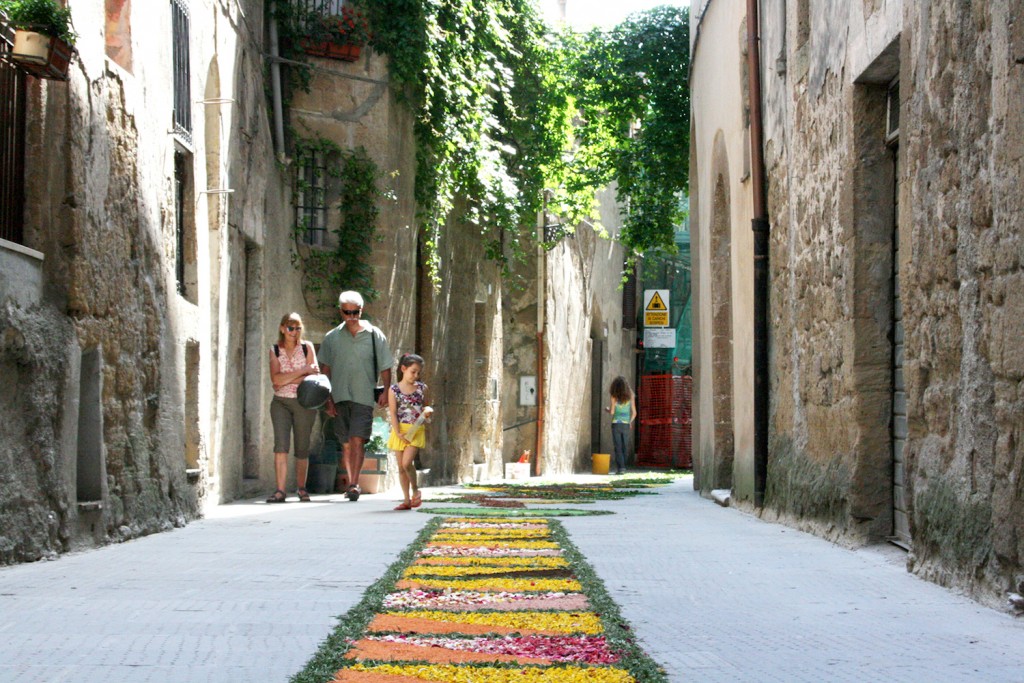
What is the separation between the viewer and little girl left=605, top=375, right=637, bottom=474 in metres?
24.9

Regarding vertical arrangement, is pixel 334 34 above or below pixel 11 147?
above

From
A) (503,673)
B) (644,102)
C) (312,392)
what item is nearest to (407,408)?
(312,392)

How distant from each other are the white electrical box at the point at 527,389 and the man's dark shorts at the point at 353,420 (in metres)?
11.0

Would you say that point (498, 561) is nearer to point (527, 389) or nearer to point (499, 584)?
point (499, 584)

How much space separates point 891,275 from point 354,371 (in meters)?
5.45

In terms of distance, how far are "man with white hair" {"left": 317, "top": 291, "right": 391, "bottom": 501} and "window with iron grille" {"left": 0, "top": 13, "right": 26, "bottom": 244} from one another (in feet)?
16.9

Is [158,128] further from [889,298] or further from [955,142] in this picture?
[955,142]

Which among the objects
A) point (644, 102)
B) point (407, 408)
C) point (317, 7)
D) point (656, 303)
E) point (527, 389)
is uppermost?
point (644, 102)

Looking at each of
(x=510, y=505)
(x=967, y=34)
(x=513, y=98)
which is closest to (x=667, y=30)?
(x=513, y=98)

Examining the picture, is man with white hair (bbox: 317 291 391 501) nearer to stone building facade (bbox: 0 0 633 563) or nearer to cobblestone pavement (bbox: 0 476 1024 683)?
stone building facade (bbox: 0 0 633 563)

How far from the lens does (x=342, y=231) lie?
46.8 ft

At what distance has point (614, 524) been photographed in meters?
9.53

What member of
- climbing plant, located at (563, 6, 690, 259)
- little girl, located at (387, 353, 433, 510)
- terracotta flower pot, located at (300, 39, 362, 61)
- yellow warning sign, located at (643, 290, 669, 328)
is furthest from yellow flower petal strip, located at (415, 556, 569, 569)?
yellow warning sign, located at (643, 290, 669, 328)

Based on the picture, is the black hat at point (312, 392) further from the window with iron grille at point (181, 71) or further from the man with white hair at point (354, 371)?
the window with iron grille at point (181, 71)
